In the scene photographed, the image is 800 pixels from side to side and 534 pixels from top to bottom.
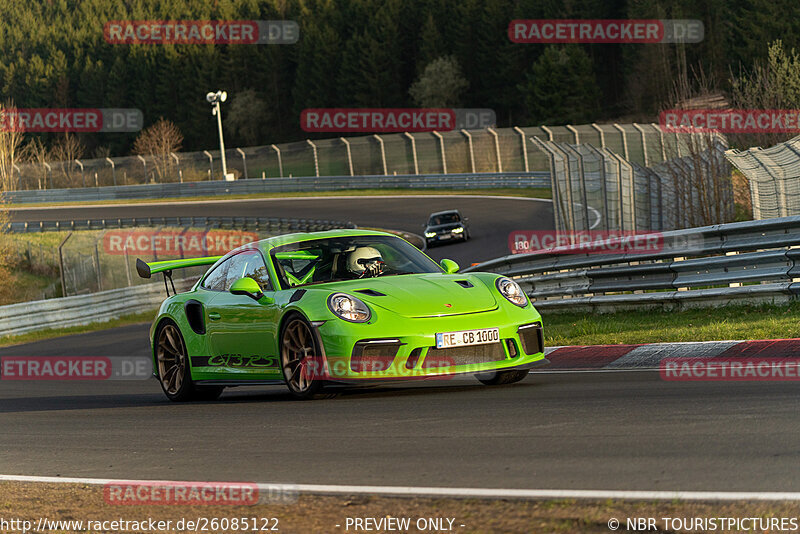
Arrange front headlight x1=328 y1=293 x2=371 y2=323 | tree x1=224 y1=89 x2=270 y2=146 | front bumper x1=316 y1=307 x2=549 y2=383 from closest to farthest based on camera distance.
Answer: front bumper x1=316 y1=307 x2=549 y2=383 → front headlight x1=328 y1=293 x2=371 y2=323 → tree x1=224 y1=89 x2=270 y2=146

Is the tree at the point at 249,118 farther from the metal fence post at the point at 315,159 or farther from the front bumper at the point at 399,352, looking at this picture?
the front bumper at the point at 399,352

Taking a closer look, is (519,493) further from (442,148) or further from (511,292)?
(442,148)

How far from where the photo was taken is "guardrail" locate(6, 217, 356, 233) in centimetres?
4606

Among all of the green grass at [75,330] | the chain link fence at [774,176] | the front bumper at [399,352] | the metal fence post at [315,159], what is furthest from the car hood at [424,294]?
the metal fence post at [315,159]

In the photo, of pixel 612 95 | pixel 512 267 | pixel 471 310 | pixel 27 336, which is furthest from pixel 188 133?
pixel 471 310

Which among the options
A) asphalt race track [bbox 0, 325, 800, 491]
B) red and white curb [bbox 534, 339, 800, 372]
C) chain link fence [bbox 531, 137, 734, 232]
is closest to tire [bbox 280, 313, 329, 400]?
asphalt race track [bbox 0, 325, 800, 491]

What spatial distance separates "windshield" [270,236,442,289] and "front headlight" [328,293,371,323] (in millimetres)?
831

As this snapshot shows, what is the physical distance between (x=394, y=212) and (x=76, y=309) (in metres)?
24.6

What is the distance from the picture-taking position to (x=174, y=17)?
134625mm

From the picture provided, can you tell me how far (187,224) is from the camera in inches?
2066

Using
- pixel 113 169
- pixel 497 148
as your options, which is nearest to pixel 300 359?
pixel 497 148

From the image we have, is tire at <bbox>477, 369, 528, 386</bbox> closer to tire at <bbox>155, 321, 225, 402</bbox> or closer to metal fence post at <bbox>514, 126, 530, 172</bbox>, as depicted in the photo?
tire at <bbox>155, 321, 225, 402</bbox>

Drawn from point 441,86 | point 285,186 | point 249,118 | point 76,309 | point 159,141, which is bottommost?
point 76,309

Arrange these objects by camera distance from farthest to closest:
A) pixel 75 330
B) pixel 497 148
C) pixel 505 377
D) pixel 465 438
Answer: pixel 497 148
pixel 75 330
pixel 505 377
pixel 465 438
